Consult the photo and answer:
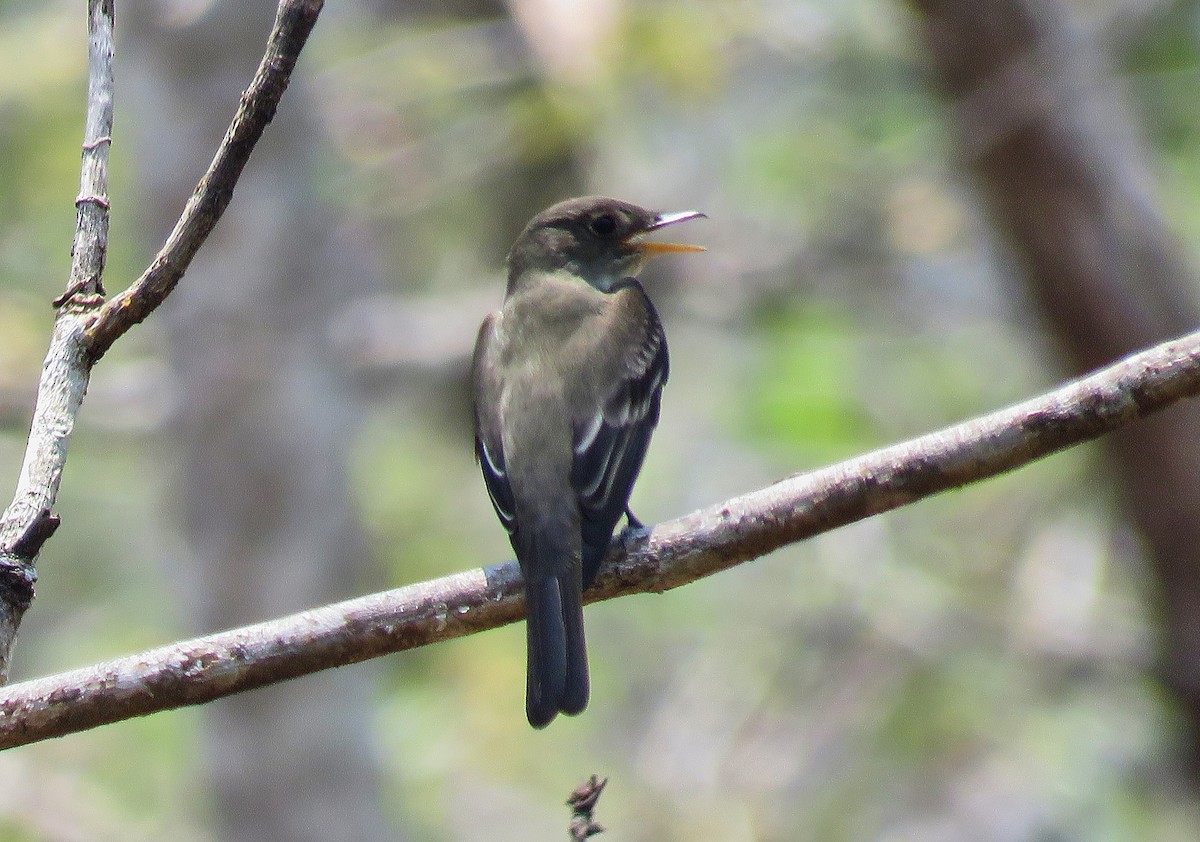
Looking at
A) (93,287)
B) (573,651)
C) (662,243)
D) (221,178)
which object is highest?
(221,178)

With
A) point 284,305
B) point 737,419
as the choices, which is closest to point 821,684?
point 737,419

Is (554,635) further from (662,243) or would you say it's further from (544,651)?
(662,243)

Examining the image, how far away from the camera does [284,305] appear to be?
7.35 m

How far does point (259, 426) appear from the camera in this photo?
718 centimetres

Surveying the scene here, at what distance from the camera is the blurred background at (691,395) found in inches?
255

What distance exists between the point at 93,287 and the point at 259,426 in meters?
4.44

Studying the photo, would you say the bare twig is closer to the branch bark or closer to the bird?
the branch bark

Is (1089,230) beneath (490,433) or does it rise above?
beneath

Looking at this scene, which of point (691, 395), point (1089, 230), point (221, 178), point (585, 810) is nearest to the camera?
point (585, 810)

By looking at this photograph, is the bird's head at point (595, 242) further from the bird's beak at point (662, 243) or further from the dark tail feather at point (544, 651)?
the dark tail feather at point (544, 651)

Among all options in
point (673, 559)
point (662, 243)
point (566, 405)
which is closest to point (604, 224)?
point (662, 243)

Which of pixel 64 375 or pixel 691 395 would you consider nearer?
pixel 64 375

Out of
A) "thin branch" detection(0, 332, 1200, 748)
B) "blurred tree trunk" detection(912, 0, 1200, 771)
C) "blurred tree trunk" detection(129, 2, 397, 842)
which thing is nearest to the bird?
"thin branch" detection(0, 332, 1200, 748)

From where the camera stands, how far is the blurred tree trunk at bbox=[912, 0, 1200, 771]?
6.23 metres
